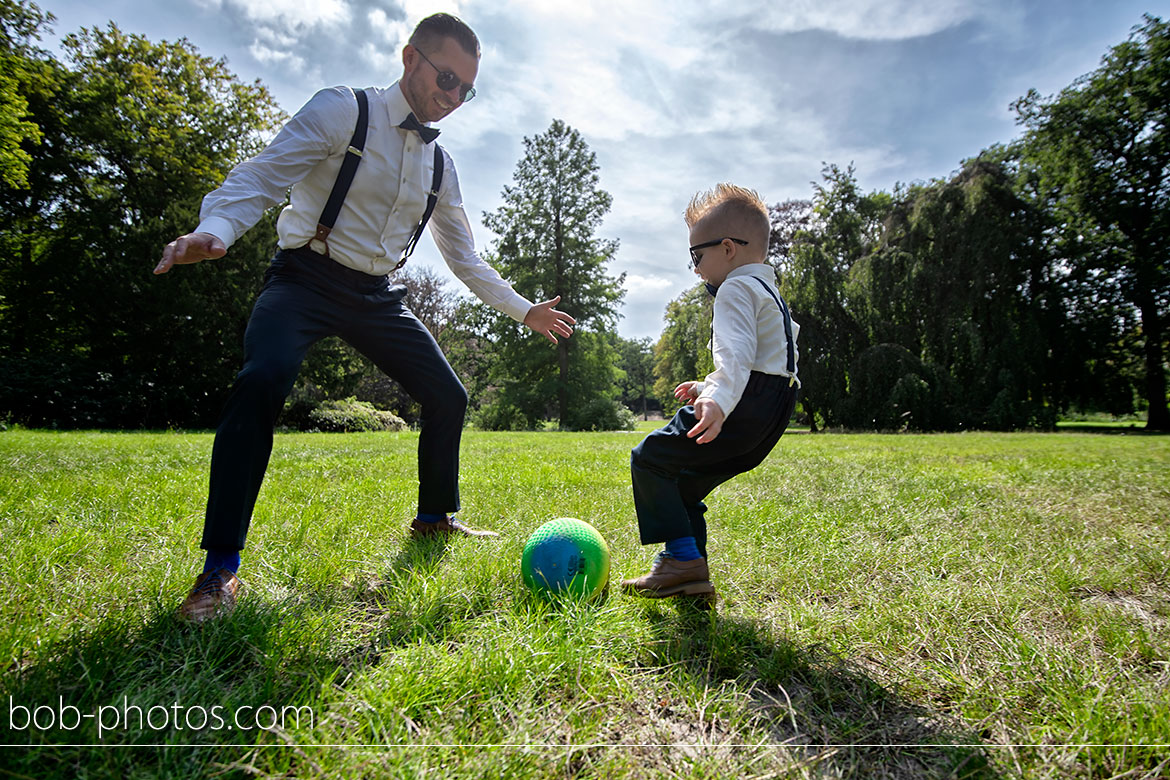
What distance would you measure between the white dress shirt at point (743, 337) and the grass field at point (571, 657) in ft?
2.90

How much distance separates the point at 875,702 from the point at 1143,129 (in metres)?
32.5

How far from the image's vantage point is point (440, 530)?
3154 mm

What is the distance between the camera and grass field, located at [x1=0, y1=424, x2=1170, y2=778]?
135 centimetres

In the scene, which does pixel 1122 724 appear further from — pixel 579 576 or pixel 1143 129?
pixel 1143 129

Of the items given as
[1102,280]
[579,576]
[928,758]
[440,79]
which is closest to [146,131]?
[440,79]

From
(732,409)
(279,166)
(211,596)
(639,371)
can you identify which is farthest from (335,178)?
(639,371)

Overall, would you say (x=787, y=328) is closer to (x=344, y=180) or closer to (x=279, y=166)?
(x=344, y=180)

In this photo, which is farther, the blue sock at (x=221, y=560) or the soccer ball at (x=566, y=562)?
the soccer ball at (x=566, y=562)

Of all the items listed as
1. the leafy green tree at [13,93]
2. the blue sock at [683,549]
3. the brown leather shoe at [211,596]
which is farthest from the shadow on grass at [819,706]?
the leafy green tree at [13,93]

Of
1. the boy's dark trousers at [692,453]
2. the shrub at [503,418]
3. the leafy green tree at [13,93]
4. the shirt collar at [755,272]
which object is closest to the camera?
the boy's dark trousers at [692,453]

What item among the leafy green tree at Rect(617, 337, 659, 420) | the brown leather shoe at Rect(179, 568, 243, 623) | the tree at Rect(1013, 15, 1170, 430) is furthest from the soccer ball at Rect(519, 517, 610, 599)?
the leafy green tree at Rect(617, 337, 659, 420)

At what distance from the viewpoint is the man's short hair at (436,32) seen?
2.80m

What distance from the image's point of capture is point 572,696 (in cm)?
164

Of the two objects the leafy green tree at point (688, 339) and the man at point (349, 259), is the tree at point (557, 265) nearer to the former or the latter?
the leafy green tree at point (688, 339)
